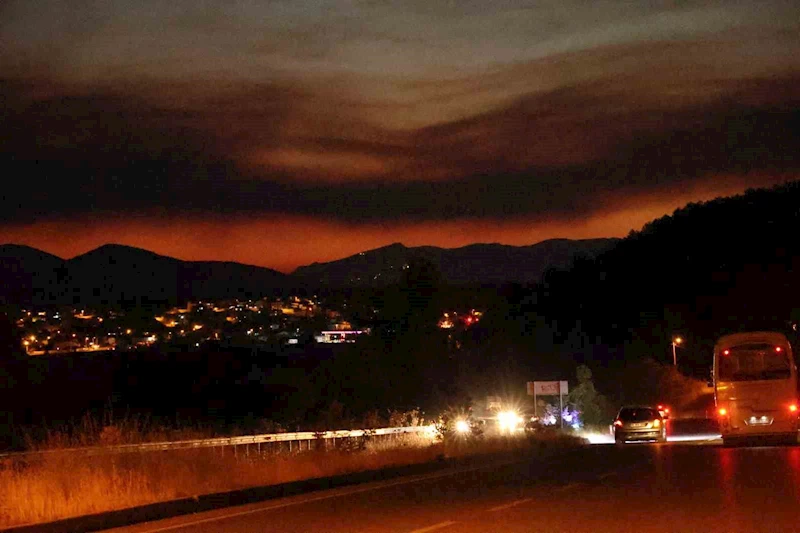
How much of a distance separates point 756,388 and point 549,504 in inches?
792

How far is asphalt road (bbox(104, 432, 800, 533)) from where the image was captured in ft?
53.2

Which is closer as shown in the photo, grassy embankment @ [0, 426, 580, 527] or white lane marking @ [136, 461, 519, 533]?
grassy embankment @ [0, 426, 580, 527]

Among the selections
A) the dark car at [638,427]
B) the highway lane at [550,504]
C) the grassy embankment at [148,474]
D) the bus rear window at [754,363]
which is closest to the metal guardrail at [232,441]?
the grassy embankment at [148,474]

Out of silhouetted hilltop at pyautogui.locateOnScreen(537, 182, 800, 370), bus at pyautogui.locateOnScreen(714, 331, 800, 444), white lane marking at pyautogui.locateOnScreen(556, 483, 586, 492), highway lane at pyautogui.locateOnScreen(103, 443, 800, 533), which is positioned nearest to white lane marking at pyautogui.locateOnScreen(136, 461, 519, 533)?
highway lane at pyautogui.locateOnScreen(103, 443, 800, 533)

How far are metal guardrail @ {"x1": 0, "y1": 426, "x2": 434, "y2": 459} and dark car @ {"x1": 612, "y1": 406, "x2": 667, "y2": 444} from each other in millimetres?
13855

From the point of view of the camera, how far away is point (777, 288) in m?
97.6

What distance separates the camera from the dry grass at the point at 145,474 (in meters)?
17.1

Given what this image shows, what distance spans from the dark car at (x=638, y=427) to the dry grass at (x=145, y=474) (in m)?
18.9

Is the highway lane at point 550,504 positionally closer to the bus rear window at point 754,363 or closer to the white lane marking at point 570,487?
the white lane marking at point 570,487

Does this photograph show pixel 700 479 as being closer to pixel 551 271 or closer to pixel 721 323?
pixel 721 323

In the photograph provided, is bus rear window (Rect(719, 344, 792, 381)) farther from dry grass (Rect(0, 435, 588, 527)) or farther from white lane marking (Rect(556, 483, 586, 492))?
white lane marking (Rect(556, 483, 586, 492))

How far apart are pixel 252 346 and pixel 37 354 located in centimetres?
2122

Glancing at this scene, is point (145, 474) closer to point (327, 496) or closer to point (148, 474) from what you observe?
point (148, 474)

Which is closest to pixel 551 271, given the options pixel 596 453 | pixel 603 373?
pixel 603 373
